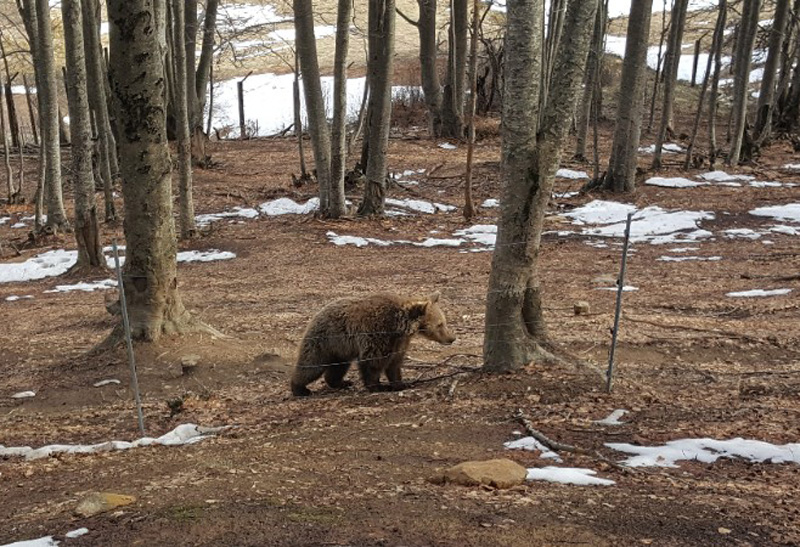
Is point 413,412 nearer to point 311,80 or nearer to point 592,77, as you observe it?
point 311,80

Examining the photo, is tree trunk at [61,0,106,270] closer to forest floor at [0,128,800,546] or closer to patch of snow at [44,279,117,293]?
patch of snow at [44,279,117,293]

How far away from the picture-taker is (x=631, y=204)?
18.1 m

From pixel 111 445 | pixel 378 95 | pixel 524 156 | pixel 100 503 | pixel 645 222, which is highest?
pixel 378 95

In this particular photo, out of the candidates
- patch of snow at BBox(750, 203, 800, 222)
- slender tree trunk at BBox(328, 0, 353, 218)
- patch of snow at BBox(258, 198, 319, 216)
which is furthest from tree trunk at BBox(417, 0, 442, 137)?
patch of snow at BBox(750, 203, 800, 222)

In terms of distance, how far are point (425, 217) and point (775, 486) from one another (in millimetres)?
14125

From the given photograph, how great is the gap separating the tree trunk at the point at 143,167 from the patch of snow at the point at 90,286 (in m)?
4.82

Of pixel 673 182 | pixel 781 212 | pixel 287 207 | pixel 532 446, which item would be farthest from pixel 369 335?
pixel 673 182

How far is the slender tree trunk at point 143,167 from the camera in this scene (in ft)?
24.6

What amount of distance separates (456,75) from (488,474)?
2284 cm

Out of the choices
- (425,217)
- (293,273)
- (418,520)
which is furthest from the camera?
(425,217)

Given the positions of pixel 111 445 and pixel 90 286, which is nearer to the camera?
pixel 111 445

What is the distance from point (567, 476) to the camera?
4.34 meters

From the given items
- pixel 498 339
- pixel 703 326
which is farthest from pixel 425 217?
pixel 498 339

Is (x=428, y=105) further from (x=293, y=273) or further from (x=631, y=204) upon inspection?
(x=293, y=273)
